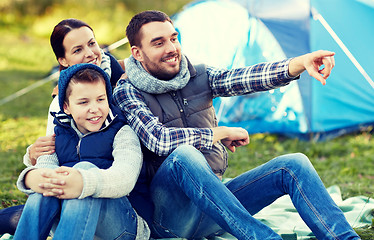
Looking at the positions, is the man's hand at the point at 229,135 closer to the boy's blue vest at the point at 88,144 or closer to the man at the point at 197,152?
the man at the point at 197,152

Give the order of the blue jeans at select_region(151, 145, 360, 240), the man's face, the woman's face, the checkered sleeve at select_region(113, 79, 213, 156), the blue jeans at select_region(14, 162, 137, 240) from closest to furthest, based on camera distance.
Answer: the blue jeans at select_region(14, 162, 137, 240) < the blue jeans at select_region(151, 145, 360, 240) < the checkered sleeve at select_region(113, 79, 213, 156) < the man's face < the woman's face

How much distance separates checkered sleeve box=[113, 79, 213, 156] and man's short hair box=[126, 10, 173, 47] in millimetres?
389

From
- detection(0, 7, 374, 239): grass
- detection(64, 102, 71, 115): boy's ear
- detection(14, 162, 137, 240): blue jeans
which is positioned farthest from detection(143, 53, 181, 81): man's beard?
detection(0, 7, 374, 239): grass

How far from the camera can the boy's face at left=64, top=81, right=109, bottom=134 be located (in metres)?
Result: 2.63

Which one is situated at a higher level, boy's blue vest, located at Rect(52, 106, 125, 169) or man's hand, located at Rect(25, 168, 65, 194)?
boy's blue vest, located at Rect(52, 106, 125, 169)

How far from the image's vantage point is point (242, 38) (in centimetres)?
553

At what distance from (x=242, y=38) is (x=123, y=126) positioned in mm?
3073

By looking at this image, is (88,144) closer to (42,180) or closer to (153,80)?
(42,180)

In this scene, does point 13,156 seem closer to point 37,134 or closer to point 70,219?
point 37,134

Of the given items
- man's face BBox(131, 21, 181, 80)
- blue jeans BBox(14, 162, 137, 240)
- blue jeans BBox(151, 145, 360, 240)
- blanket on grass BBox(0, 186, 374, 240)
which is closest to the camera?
blue jeans BBox(14, 162, 137, 240)

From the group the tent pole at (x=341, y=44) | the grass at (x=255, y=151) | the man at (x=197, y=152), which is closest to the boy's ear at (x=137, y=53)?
the man at (x=197, y=152)

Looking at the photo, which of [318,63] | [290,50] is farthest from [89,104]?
[290,50]

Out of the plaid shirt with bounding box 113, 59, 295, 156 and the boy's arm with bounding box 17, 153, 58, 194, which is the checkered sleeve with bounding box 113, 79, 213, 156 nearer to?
the plaid shirt with bounding box 113, 59, 295, 156

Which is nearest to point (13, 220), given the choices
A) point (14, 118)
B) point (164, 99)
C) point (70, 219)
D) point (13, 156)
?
point (70, 219)
